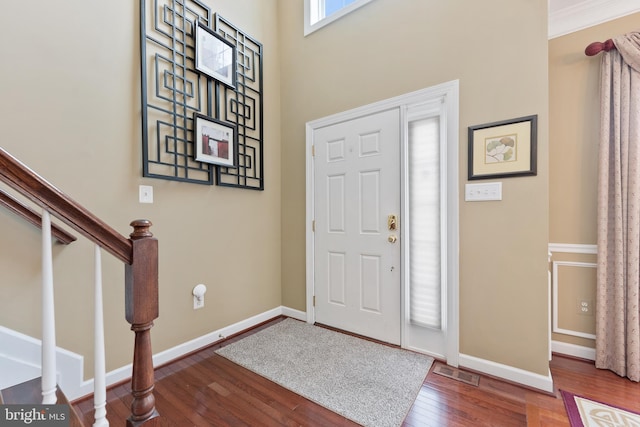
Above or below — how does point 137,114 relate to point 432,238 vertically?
above

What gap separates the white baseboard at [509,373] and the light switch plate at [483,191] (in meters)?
1.11

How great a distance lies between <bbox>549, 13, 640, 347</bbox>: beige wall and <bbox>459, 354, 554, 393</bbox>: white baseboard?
26.0 inches

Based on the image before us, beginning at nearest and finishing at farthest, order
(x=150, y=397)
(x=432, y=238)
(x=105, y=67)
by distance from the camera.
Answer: (x=150, y=397) → (x=105, y=67) → (x=432, y=238)

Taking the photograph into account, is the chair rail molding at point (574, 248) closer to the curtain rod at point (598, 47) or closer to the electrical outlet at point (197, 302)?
the curtain rod at point (598, 47)

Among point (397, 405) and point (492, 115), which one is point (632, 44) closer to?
point (492, 115)

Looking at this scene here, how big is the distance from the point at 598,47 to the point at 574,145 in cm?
66

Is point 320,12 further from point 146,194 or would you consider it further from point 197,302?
point 197,302

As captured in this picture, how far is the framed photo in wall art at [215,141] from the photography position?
216cm

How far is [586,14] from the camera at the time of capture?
6.62ft

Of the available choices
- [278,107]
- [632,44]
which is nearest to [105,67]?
[278,107]

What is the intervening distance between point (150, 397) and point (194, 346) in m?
1.42

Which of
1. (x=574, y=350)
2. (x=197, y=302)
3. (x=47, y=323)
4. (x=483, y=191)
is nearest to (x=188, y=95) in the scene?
(x=197, y=302)

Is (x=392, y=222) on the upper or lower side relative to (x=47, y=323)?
upper

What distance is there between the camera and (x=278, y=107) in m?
2.99
